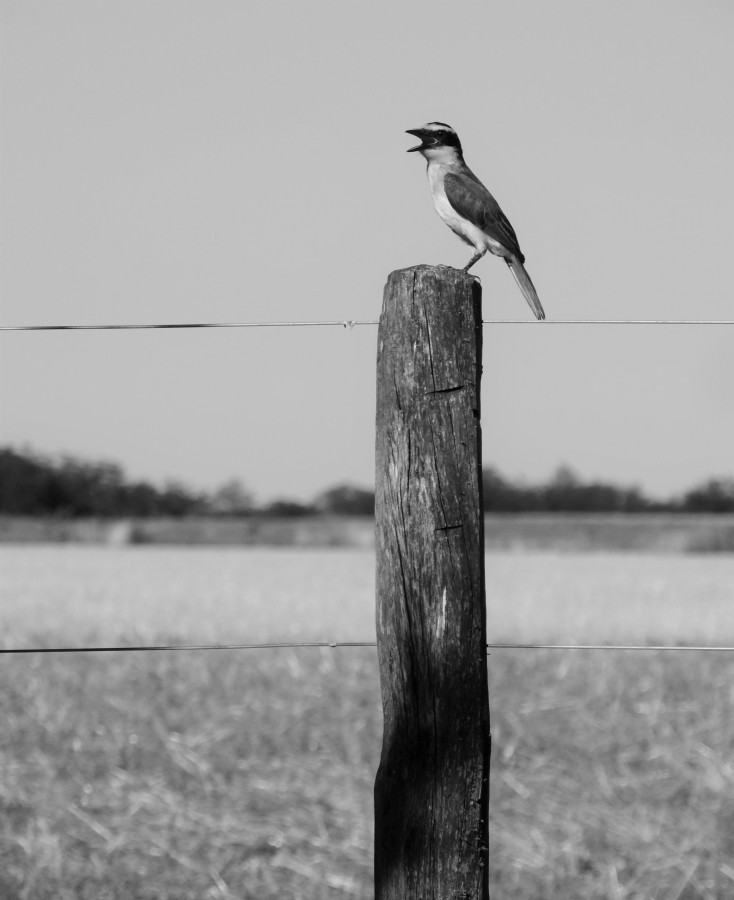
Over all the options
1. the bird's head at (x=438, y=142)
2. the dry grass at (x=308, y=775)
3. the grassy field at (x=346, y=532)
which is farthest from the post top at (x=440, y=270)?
the grassy field at (x=346, y=532)

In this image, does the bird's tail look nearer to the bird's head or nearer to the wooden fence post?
the bird's head

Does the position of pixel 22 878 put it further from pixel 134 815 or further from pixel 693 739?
pixel 693 739

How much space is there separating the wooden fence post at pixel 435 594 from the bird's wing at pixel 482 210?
1.24 metres

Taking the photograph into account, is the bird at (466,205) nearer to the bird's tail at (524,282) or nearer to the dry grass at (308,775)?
the bird's tail at (524,282)

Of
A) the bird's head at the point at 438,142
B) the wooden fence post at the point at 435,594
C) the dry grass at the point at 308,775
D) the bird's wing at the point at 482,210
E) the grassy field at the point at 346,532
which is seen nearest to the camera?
the wooden fence post at the point at 435,594

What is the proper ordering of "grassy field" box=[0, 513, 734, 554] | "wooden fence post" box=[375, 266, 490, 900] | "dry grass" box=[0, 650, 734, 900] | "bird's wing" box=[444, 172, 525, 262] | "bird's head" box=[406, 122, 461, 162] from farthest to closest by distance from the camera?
"grassy field" box=[0, 513, 734, 554], "dry grass" box=[0, 650, 734, 900], "bird's head" box=[406, 122, 461, 162], "bird's wing" box=[444, 172, 525, 262], "wooden fence post" box=[375, 266, 490, 900]

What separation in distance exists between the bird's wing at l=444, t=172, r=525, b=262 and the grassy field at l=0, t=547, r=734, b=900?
4055mm

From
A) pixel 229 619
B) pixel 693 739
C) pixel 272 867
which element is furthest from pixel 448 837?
pixel 229 619

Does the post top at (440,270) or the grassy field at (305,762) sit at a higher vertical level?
the post top at (440,270)

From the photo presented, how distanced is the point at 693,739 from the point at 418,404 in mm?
6201

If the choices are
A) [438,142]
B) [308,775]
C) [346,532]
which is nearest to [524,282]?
[438,142]

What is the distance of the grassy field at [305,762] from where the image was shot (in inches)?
254

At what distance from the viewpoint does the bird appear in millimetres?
3938

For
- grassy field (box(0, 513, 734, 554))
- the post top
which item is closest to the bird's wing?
the post top
